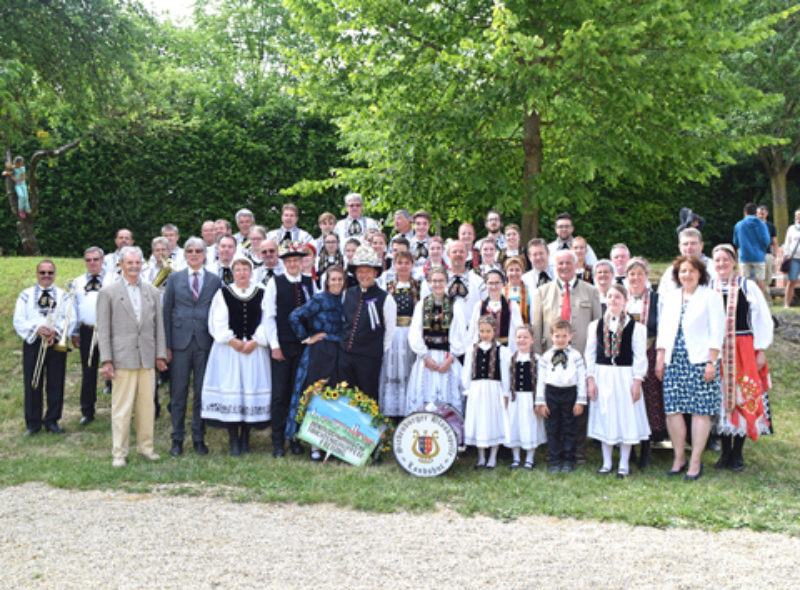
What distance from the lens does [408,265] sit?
7109 millimetres

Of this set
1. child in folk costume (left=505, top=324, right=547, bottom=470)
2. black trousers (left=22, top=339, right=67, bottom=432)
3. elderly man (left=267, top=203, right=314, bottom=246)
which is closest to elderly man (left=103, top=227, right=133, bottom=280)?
black trousers (left=22, top=339, right=67, bottom=432)

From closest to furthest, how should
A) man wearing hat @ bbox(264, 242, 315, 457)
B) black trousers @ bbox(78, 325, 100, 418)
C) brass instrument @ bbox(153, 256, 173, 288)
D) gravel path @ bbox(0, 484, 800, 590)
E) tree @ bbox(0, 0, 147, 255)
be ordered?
gravel path @ bbox(0, 484, 800, 590)
man wearing hat @ bbox(264, 242, 315, 457)
black trousers @ bbox(78, 325, 100, 418)
brass instrument @ bbox(153, 256, 173, 288)
tree @ bbox(0, 0, 147, 255)

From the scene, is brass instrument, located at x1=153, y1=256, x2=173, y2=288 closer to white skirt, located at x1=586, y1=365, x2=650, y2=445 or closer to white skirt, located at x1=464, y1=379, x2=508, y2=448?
white skirt, located at x1=464, y1=379, x2=508, y2=448

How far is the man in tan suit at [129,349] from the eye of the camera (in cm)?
644

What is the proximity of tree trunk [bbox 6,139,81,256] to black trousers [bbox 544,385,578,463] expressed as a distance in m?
10.9

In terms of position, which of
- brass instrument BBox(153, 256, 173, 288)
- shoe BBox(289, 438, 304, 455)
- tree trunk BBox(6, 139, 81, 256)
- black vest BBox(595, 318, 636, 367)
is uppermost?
tree trunk BBox(6, 139, 81, 256)

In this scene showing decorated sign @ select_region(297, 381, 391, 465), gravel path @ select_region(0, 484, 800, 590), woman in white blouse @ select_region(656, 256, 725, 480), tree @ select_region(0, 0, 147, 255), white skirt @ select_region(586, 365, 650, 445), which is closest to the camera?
gravel path @ select_region(0, 484, 800, 590)

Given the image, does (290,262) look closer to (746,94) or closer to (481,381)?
(481,381)

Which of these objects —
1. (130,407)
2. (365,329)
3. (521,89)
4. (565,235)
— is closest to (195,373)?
(130,407)

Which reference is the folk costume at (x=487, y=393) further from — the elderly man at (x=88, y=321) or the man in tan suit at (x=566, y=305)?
the elderly man at (x=88, y=321)

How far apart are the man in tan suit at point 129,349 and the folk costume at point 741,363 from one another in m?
4.91

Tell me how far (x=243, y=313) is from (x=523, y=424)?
106 inches

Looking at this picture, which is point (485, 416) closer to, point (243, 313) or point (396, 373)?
point (396, 373)

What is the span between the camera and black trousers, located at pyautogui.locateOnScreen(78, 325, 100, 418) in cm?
791
